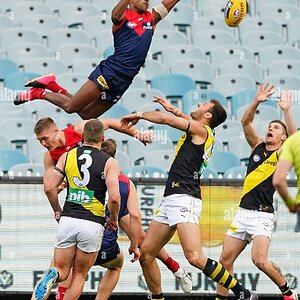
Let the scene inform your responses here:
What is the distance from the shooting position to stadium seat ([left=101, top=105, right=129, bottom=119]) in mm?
15672

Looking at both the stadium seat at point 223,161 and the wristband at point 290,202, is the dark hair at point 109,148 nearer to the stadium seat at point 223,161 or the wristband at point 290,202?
the wristband at point 290,202

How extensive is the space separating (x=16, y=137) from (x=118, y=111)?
61.4 inches

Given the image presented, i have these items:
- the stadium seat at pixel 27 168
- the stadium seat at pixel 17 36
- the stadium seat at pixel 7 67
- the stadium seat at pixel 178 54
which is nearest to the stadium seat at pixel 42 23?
the stadium seat at pixel 17 36

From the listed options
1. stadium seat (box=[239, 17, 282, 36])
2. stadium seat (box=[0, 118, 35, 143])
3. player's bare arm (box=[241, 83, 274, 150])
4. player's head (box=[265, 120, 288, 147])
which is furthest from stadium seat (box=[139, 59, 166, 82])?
player's head (box=[265, 120, 288, 147])

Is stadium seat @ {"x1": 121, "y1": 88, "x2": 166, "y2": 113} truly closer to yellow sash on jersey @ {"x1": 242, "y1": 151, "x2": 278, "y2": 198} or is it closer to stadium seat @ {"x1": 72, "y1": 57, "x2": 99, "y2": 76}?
stadium seat @ {"x1": 72, "y1": 57, "x2": 99, "y2": 76}

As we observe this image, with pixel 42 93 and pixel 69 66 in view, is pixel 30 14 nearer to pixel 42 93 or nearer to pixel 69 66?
pixel 69 66

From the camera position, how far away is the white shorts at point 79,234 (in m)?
9.83

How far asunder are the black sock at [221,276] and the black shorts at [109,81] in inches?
77.5

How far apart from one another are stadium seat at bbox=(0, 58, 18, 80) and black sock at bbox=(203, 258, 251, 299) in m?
6.52

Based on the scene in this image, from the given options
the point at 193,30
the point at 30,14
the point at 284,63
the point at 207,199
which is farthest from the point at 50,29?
the point at 207,199

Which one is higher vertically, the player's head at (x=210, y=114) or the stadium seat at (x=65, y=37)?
the stadium seat at (x=65, y=37)

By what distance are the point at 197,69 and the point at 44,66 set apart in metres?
2.42

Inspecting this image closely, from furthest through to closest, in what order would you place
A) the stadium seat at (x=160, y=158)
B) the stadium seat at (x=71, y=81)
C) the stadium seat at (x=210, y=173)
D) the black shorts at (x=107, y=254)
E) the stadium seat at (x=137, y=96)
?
1. the stadium seat at (x=137, y=96)
2. the stadium seat at (x=71, y=81)
3. the stadium seat at (x=160, y=158)
4. the stadium seat at (x=210, y=173)
5. the black shorts at (x=107, y=254)

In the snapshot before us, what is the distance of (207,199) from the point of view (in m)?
12.9
